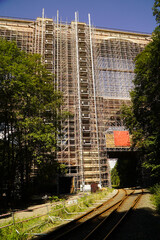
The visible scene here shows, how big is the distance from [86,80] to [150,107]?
57.1ft

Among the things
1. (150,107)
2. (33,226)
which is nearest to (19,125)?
(33,226)

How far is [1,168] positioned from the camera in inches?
538

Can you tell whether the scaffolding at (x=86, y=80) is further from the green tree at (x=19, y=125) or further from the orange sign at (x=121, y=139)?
the green tree at (x=19, y=125)

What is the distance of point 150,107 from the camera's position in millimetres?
17078

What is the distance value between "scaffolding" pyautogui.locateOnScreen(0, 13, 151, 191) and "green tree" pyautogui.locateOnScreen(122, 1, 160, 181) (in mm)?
7875

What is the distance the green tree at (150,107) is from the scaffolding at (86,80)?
7875mm

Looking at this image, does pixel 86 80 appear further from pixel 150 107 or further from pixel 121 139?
pixel 150 107

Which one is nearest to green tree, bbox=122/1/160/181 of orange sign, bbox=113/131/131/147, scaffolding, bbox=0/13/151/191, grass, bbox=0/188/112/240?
scaffolding, bbox=0/13/151/191

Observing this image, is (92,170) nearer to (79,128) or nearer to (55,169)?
(79,128)

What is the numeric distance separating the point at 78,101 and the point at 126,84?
13.5 meters

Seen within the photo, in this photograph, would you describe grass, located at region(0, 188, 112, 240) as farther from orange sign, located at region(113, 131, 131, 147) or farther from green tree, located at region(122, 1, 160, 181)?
orange sign, located at region(113, 131, 131, 147)

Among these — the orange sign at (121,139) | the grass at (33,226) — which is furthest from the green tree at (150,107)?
the grass at (33,226)

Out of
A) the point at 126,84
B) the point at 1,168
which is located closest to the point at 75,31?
the point at 126,84

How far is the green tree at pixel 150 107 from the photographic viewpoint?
13977mm
